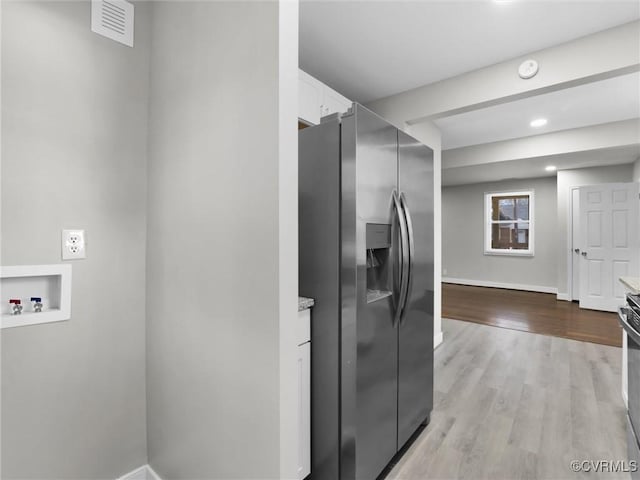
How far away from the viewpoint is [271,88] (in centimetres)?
105

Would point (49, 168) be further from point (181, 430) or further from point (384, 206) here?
point (384, 206)

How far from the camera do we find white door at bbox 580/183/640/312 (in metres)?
4.94

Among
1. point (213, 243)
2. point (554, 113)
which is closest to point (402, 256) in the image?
point (213, 243)

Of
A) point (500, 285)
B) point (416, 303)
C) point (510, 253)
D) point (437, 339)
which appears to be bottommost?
point (437, 339)

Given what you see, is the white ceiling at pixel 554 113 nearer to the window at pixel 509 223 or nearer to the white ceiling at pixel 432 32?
the white ceiling at pixel 432 32

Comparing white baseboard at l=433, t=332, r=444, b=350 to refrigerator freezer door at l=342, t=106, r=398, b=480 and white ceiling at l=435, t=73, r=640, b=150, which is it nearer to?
refrigerator freezer door at l=342, t=106, r=398, b=480

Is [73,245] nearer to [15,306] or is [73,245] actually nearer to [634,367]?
[15,306]

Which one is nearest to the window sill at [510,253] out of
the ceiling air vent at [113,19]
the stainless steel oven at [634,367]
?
the stainless steel oven at [634,367]

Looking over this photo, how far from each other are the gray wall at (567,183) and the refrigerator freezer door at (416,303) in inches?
209

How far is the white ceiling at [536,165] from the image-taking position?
462cm

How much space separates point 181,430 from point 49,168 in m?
1.26

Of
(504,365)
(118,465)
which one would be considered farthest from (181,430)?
(504,365)

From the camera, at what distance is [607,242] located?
16.9ft

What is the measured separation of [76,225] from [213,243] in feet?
2.19
